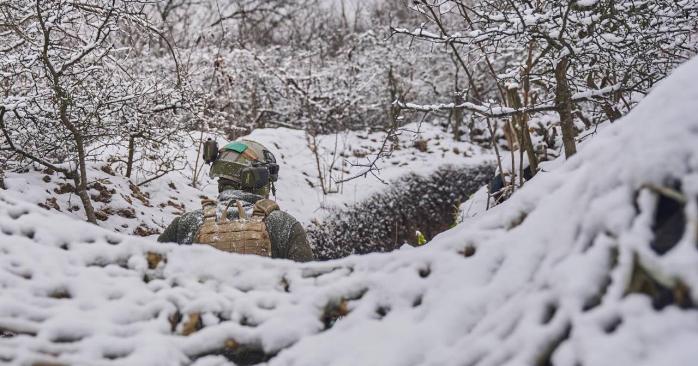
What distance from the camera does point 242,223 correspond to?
3719mm

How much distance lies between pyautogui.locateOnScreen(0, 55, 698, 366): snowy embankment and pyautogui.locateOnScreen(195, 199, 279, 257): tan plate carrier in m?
1.81

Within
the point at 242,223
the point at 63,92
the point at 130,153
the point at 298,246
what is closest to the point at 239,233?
the point at 242,223

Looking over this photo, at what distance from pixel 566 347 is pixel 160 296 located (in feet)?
3.50

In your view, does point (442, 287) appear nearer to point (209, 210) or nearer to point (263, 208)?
point (263, 208)

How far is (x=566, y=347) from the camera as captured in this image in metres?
1.19

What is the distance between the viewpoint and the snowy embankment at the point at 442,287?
1.16 meters

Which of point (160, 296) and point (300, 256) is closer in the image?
→ point (160, 296)

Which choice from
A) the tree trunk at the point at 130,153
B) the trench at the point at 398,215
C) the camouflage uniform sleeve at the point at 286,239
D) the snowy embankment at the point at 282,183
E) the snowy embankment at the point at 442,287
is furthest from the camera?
the trench at the point at 398,215

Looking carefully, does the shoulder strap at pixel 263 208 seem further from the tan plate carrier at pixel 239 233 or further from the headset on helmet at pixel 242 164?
the headset on helmet at pixel 242 164

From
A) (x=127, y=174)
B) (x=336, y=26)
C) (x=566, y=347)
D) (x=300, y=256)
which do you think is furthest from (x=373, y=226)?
(x=336, y=26)

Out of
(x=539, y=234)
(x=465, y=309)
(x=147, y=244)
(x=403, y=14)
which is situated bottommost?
(x=465, y=309)

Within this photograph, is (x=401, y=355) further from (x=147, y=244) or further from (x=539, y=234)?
(x=147, y=244)

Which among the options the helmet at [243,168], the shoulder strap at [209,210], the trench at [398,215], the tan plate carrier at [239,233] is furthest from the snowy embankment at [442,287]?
the trench at [398,215]

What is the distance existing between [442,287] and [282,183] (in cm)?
717
